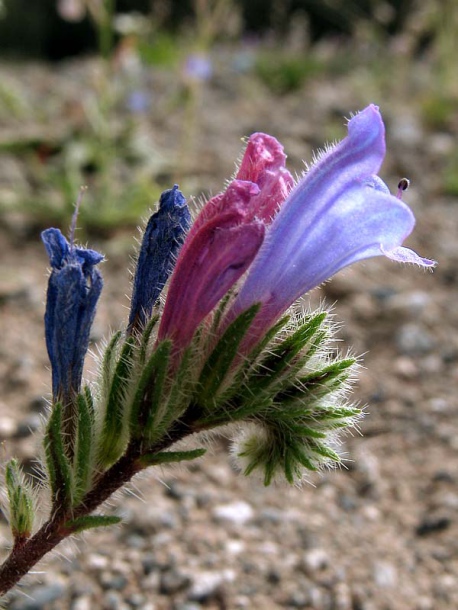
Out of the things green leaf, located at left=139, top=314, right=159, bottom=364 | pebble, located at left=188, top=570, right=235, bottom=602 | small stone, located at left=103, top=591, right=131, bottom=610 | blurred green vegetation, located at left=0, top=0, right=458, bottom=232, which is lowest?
blurred green vegetation, located at left=0, top=0, right=458, bottom=232

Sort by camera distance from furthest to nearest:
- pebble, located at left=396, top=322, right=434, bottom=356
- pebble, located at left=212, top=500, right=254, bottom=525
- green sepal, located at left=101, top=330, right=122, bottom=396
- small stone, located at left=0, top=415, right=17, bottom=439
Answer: pebble, located at left=396, top=322, right=434, bottom=356, small stone, located at left=0, top=415, right=17, bottom=439, pebble, located at left=212, top=500, right=254, bottom=525, green sepal, located at left=101, top=330, right=122, bottom=396

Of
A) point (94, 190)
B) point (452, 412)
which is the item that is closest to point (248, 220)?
point (452, 412)

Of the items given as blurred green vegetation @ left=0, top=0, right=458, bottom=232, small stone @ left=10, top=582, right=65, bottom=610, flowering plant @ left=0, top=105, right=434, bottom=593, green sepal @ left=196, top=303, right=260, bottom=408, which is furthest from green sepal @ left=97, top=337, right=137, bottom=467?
blurred green vegetation @ left=0, top=0, right=458, bottom=232

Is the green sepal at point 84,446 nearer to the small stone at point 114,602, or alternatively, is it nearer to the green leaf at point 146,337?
the green leaf at point 146,337

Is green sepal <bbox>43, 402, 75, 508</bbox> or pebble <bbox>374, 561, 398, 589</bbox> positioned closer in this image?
green sepal <bbox>43, 402, 75, 508</bbox>

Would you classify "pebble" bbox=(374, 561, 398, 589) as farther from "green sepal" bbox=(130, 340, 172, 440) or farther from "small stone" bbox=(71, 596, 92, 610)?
"green sepal" bbox=(130, 340, 172, 440)

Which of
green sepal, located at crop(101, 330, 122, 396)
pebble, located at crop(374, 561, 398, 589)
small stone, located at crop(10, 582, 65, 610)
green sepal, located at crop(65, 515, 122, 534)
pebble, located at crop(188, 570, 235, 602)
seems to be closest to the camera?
green sepal, located at crop(65, 515, 122, 534)
